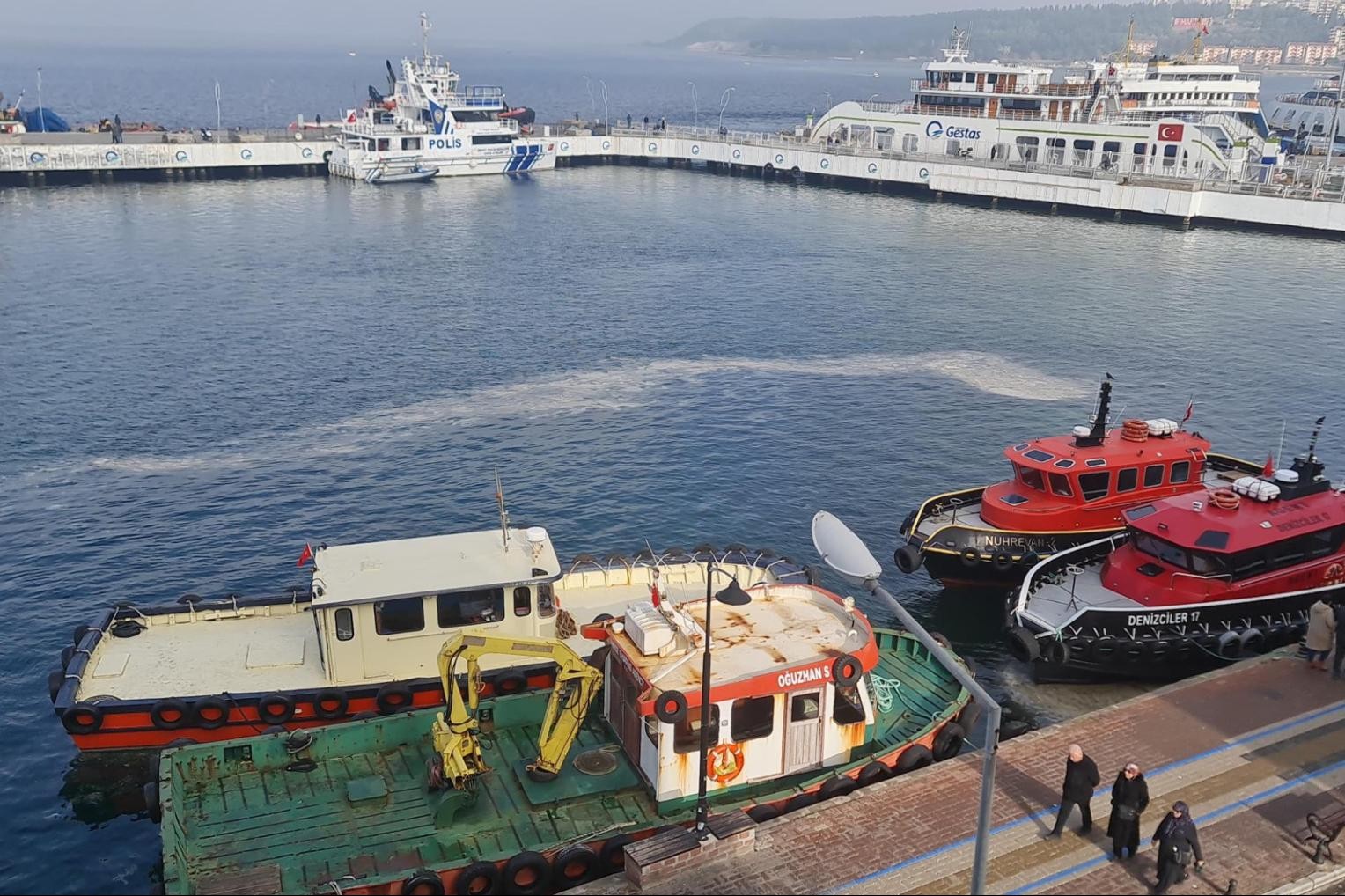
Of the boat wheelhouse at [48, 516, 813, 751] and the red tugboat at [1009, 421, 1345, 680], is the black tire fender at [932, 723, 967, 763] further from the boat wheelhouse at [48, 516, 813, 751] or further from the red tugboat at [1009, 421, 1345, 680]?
the boat wheelhouse at [48, 516, 813, 751]

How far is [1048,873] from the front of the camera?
1816cm

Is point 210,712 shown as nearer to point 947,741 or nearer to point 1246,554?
point 947,741

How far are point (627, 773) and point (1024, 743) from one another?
7.90 metres

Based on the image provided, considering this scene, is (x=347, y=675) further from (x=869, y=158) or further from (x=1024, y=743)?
(x=869, y=158)

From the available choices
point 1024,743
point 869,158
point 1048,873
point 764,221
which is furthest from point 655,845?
point 869,158

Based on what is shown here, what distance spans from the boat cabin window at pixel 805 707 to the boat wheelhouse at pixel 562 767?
29 mm

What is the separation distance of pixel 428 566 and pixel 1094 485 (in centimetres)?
1993

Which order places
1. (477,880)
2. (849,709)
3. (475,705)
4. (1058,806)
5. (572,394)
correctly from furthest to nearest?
(572,394) → (849,709) → (475,705) → (1058,806) → (477,880)

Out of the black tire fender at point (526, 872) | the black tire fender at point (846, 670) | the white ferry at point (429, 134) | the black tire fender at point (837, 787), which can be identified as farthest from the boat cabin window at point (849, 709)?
the white ferry at point (429, 134)

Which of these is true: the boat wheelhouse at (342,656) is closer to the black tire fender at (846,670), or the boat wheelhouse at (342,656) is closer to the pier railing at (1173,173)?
the black tire fender at (846,670)

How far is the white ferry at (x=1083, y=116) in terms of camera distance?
106 metres

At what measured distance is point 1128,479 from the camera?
3341cm

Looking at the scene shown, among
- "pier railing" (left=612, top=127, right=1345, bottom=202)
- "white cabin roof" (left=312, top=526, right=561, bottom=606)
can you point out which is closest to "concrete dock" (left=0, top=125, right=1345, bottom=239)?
"pier railing" (left=612, top=127, right=1345, bottom=202)

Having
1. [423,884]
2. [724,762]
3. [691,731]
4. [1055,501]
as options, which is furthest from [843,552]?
[1055,501]
